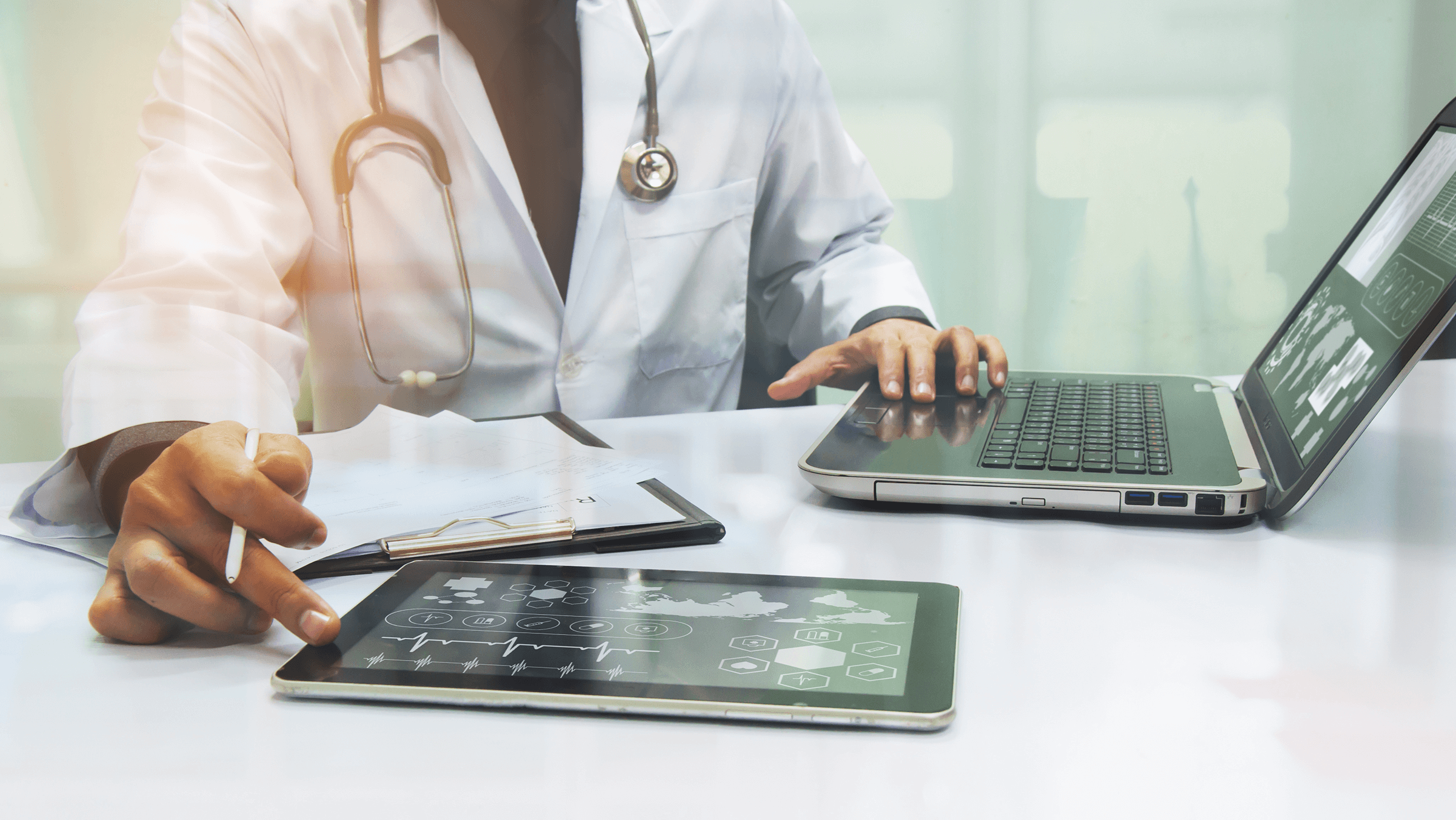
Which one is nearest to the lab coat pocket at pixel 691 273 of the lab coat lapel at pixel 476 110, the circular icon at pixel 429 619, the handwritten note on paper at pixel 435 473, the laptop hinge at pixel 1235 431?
the lab coat lapel at pixel 476 110

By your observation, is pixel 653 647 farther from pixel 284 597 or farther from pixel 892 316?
pixel 892 316

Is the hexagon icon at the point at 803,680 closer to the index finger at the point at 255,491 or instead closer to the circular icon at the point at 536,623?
the circular icon at the point at 536,623

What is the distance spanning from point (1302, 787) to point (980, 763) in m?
0.08

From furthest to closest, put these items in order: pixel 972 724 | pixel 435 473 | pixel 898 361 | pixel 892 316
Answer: pixel 892 316, pixel 898 361, pixel 435 473, pixel 972 724

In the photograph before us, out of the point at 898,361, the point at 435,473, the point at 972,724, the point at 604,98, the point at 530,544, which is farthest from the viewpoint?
the point at 604,98

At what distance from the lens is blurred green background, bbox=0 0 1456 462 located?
83cm

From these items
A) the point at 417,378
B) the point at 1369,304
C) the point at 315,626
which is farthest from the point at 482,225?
the point at 1369,304

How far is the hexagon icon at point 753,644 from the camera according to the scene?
313 mm

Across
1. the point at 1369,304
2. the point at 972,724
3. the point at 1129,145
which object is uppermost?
the point at 1129,145

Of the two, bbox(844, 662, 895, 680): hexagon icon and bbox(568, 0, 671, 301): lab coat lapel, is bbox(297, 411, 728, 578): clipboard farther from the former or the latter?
bbox(568, 0, 671, 301): lab coat lapel

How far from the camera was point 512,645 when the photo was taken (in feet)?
1.05

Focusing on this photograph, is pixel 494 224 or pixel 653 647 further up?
pixel 494 224

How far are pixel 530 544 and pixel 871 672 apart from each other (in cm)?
20

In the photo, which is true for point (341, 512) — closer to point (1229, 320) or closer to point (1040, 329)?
point (1040, 329)
